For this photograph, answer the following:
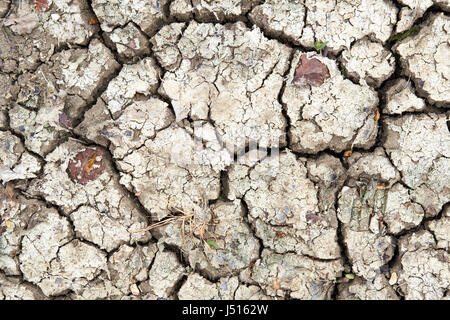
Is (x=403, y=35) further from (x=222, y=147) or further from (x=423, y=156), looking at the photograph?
(x=222, y=147)

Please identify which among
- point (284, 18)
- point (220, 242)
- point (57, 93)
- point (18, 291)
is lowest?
point (18, 291)

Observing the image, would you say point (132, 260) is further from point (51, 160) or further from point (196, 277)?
point (51, 160)

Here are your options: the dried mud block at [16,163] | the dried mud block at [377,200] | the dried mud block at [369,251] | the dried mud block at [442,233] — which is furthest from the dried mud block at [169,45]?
the dried mud block at [442,233]

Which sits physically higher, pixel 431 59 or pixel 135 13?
pixel 135 13

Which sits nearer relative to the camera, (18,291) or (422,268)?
(422,268)

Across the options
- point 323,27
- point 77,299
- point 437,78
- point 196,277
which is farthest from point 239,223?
point 437,78

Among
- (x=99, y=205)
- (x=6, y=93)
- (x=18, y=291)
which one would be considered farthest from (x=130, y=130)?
(x=18, y=291)
